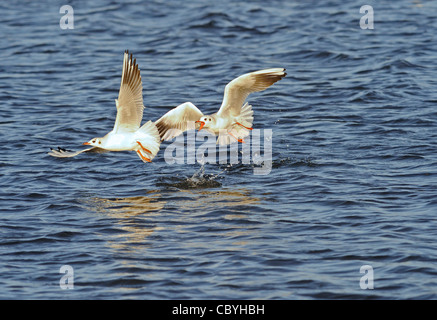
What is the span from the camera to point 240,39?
64.8 feet

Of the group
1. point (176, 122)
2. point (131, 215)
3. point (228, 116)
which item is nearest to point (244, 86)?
point (228, 116)

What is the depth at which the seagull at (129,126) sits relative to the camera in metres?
9.52

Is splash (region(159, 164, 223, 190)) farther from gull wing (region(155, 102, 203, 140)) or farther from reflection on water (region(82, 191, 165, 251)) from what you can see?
gull wing (region(155, 102, 203, 140))

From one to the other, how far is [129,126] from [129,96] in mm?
464

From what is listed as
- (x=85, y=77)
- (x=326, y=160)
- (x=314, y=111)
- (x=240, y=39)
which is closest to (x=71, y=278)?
(x=326, y=160)

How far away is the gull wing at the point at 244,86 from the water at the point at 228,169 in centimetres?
107

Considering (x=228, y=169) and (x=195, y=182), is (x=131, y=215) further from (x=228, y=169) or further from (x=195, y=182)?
(x=228, y=169)

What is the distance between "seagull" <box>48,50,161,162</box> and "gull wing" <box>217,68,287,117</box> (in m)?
1.20

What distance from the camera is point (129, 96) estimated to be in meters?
9.58

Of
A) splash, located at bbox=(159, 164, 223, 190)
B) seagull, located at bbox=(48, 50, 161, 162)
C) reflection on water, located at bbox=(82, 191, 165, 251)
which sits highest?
seagull, located at bbox=(48, 50, 161, 162)

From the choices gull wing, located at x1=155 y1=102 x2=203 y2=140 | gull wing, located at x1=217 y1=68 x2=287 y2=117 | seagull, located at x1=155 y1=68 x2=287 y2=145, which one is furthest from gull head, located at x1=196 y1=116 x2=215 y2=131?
gull wing, located at x1=155 y1=102 x2=203 y2=140

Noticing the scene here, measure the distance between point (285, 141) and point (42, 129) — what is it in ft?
14.6

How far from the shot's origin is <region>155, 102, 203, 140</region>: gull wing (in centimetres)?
1087

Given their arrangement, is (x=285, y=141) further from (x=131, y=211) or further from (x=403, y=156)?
(x=131, y=211)
